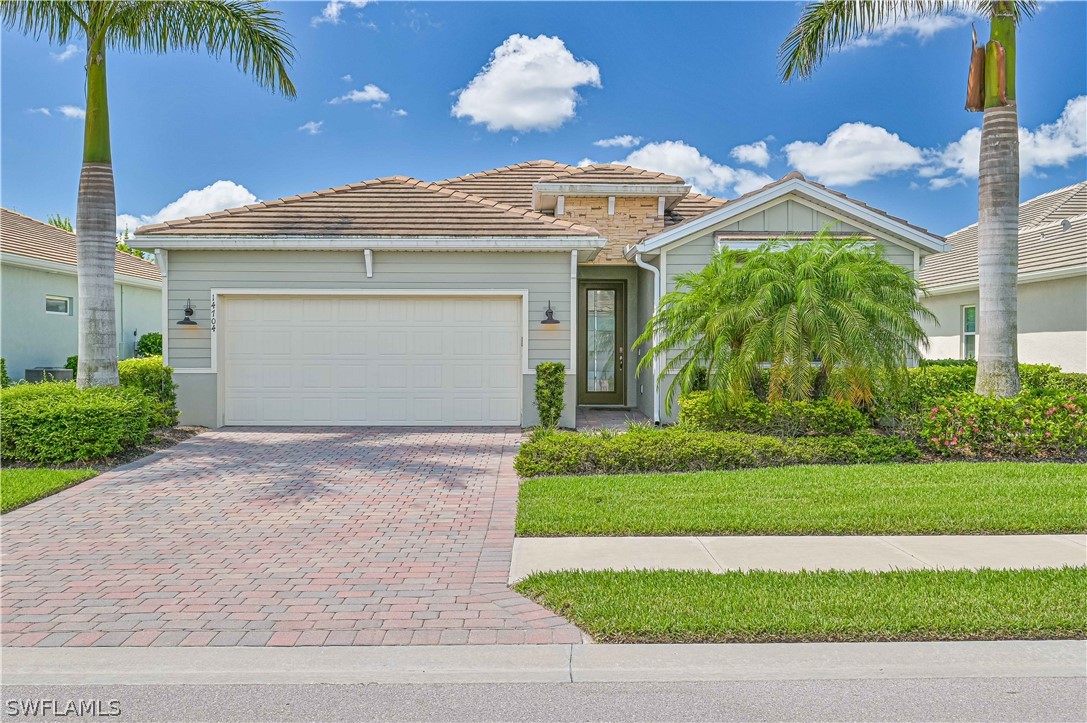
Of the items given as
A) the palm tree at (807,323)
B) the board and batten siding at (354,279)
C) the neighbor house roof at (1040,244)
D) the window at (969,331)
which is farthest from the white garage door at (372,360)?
the window at (969,331)

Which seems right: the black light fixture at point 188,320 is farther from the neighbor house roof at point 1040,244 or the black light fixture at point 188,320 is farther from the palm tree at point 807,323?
the neighbor house roof at point 1040,244

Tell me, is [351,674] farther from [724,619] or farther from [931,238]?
[931,238]

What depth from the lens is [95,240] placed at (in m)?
11.3

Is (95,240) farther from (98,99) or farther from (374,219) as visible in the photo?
(374,219)

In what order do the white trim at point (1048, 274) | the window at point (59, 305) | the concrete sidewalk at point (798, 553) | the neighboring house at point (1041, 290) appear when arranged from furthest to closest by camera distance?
the window at point (59, 305), the neighboring house at point (1041, 290), the white trim at point (1048, 274), the concrete sidewalk at point (798, 553)

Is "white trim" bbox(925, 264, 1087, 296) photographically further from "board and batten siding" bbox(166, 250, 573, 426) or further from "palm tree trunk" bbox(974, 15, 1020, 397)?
"board and batten siding" bbox(166, 250, 573, 426)

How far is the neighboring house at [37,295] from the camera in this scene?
16.9 m

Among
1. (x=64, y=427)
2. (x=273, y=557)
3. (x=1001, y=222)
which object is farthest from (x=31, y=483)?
(x=1001, y=222)

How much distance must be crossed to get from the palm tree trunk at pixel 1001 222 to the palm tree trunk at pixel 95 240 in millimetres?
12558

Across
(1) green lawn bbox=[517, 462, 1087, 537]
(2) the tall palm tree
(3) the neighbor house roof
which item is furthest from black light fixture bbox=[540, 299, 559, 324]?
(3) the neighbor house roof

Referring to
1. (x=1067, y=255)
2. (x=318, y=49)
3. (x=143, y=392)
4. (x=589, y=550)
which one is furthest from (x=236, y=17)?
(x=1067, y=255)

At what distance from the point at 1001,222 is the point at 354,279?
9.94m

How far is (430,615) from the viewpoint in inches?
186

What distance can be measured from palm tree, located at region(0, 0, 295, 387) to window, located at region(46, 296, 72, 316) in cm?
866
